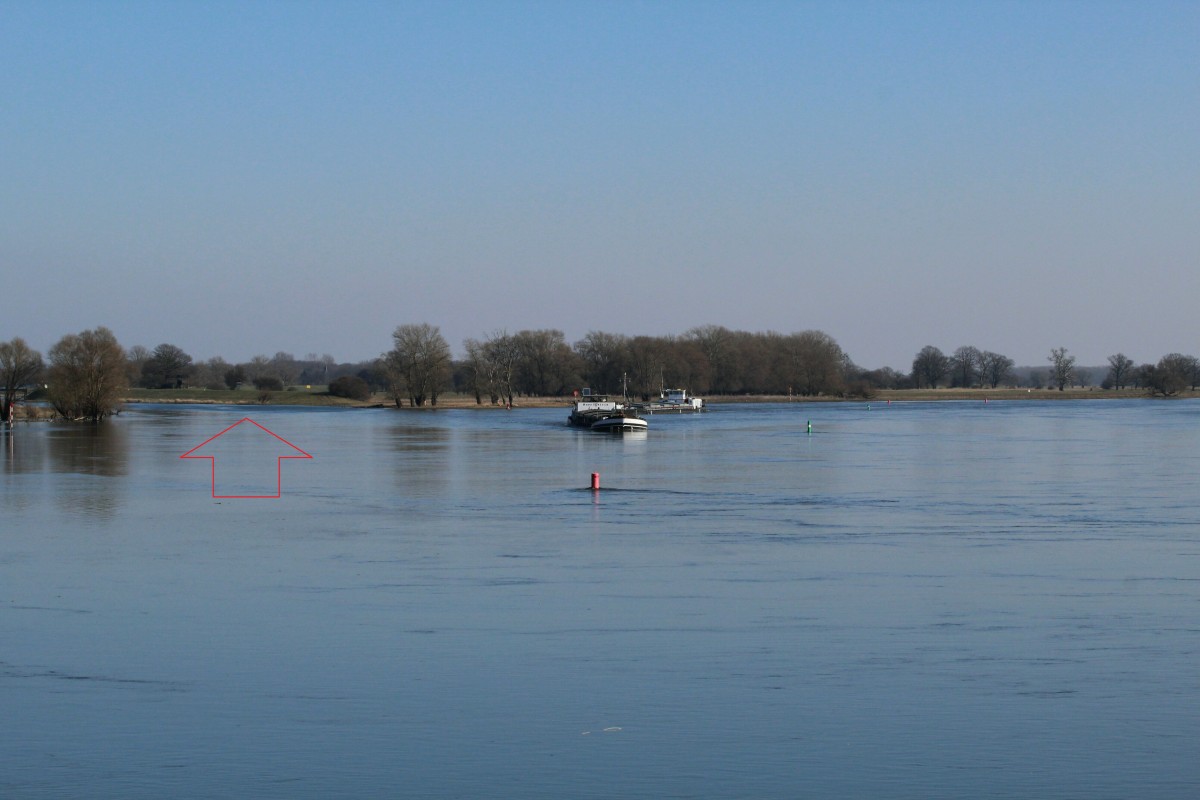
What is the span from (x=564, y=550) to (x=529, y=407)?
11315 cm

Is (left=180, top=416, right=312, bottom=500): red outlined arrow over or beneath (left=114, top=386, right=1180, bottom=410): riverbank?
beneath

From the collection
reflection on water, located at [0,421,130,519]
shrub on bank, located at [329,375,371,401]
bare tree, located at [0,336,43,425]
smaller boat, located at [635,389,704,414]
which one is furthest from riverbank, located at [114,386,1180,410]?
reflection on water, located at [0,421,130,519]

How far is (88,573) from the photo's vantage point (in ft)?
54.3

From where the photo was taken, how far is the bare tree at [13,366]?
7300 centimetres

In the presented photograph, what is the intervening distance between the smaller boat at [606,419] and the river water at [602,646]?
40543mm

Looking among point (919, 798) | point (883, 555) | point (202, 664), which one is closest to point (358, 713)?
point (202, 664)

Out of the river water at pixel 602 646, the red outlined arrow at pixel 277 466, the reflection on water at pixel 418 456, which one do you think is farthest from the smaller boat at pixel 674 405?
the river water at pixel 602 646

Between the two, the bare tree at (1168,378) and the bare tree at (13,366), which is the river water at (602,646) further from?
the bare tree at (1168,378)

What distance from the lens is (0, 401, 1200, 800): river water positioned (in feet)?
26.6

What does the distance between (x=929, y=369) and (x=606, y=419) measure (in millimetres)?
121291

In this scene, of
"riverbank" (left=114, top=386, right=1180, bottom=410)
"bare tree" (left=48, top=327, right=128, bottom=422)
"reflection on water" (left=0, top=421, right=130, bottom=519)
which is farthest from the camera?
"riverbank" (left=114, top=386, right=1180, bottom=410)

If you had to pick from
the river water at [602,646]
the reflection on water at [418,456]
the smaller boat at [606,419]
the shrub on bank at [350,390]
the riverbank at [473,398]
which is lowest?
the river water at [602,646]

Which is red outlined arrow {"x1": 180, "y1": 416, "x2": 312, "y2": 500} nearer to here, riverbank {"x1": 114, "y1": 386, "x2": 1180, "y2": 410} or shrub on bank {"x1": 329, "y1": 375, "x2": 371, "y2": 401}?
riverbank {"x1": 114, "y1": 386, "x2": 1180, "y2": 410}

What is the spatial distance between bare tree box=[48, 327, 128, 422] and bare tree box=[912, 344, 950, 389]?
5146 inches
